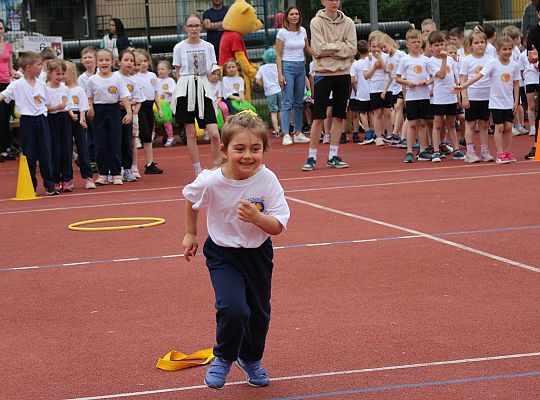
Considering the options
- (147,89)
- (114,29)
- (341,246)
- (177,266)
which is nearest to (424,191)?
(341,246)

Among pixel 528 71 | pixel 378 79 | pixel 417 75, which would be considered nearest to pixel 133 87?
pixel 417 75

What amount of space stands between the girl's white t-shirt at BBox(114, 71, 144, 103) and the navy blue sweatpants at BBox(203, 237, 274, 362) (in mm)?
10162

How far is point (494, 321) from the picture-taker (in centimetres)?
634

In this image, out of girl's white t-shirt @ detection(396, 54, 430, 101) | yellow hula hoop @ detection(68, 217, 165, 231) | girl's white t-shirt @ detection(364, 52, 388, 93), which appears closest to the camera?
yellow hula hoop @ detection(68, 217, 165, 231)

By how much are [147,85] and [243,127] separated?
11.3 m

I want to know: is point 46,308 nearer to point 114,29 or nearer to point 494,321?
point 494,321

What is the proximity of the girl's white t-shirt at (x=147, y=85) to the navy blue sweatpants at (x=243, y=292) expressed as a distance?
1079cm

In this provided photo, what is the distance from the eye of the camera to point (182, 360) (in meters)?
5.72

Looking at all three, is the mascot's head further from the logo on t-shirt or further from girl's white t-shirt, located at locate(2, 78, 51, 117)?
the logo on t-shirt

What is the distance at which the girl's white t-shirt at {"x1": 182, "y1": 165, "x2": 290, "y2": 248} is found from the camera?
17.7ft

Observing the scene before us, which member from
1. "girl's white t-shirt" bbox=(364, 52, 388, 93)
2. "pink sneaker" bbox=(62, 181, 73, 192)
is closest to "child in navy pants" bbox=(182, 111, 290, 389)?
"pink sneaker" bbox=(62, 181, 73, 192)

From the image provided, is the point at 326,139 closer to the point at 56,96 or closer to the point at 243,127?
the point at 56,96

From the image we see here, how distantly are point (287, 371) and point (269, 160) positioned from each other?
12288 millimetres

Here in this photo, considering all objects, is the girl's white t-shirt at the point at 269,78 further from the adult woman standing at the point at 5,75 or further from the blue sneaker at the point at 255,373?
the blue sneaker at the point at 255,373
